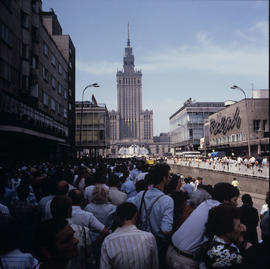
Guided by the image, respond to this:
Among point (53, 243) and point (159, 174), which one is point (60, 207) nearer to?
point (53, 243)

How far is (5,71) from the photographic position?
2433cm

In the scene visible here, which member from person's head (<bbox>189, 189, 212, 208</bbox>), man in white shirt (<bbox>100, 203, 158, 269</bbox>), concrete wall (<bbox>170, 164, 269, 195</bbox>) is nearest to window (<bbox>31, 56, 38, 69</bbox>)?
concrete wall (<bbox>170, 164, 269, 195</bbox>)

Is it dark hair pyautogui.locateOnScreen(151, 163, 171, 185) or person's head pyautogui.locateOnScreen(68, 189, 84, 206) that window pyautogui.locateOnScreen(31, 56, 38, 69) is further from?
dark hair pyautogui.locateOnScreen(151, 163, 171, 185)

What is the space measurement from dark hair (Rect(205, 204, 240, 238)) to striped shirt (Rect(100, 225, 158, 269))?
0.75m

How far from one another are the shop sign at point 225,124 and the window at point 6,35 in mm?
45356

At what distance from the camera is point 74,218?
186 inches

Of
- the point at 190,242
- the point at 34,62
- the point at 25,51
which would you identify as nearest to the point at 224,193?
the point at 190,242

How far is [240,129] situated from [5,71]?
46306 mm

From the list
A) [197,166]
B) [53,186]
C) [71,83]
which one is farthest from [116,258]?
[71,83]

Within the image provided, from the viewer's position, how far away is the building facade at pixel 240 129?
165 feet

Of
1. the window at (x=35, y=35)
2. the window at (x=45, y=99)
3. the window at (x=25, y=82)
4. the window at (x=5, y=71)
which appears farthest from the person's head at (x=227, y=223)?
the window at (x=45, y=99)

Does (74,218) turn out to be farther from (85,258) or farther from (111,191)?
(111,191)

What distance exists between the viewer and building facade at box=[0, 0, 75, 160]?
78.2 ft

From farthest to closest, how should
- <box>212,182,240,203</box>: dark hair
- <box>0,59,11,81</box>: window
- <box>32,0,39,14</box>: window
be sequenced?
<box>32,0,39,14</box>: window → <box>0,59,11,81</box>: window → <box>212,182,240,203</box>: dark hair
